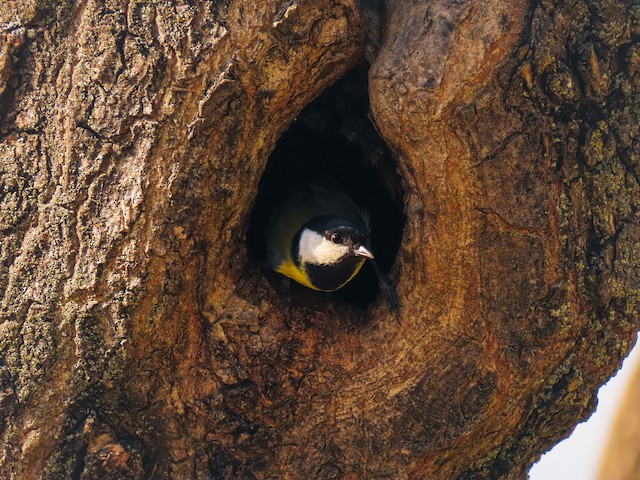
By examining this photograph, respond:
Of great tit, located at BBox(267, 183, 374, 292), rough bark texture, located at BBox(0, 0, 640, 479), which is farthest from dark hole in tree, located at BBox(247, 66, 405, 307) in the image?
rough bark texture, located at BBox(0, 0, 640, 479)

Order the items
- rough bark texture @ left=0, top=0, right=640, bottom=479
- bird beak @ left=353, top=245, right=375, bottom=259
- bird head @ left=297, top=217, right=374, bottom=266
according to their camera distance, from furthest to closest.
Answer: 1. bird head @ left=297, top=217, right=374, bottom=266
2. bird beak @ left=353, top=245, right=375, bottom=259
3. rough bark texture @ left=0, top=0, right=640, bottom=479

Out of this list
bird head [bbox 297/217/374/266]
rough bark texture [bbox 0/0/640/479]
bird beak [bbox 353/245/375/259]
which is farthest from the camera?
bird head [bbox 297/217/374/266]

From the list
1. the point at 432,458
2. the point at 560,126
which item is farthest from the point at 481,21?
the point at 432,458

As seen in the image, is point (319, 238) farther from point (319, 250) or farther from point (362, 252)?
point (362, 252)

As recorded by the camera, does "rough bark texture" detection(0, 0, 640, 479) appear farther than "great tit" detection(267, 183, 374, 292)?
No

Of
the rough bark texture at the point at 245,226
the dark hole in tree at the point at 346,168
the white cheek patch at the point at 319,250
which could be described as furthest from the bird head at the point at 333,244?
the rough bark texture at the point at 245,226

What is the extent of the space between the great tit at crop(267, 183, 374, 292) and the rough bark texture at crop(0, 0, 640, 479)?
461mm

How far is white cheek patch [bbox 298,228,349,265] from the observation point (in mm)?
2832

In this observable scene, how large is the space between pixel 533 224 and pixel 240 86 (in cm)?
103

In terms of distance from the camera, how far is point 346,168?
3395mm

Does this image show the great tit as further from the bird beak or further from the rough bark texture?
the rough bark texture

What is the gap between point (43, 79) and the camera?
2229 millimetres

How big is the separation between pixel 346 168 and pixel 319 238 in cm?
56

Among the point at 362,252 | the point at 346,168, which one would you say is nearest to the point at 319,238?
the point at 362,252
